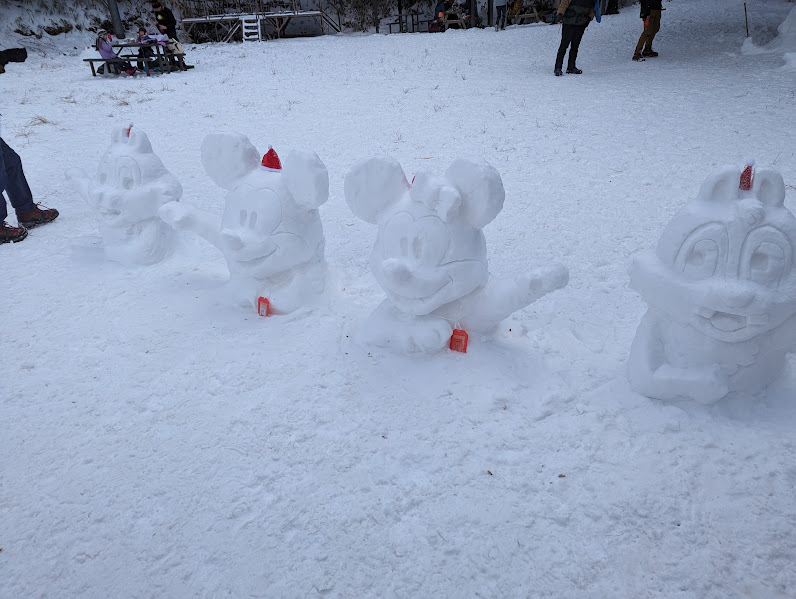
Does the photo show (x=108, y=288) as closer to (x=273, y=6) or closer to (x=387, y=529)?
(x=387, y=529)

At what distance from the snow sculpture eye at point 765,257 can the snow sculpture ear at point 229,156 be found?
7.03 feet

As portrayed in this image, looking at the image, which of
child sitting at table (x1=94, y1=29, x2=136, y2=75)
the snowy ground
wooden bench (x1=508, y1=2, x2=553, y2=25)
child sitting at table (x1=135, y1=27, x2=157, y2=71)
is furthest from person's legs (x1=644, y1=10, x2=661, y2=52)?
child sitting at table (x1=94, y1=29, x2=136, y2=75)

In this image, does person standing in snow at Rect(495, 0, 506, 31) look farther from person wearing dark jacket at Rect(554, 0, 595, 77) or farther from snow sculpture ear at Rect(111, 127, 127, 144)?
snow sculpture ear at Rect(111, 127, 127, 144)

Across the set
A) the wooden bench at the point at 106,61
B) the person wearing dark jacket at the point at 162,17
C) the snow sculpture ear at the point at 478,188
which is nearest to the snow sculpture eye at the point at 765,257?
the snow sculpture ear at the point at 478,188

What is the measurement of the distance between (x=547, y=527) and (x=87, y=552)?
1.44 metres

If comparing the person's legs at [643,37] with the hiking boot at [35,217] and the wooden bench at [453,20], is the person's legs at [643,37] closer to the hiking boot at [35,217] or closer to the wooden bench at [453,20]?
the wooden bench at [453,20]

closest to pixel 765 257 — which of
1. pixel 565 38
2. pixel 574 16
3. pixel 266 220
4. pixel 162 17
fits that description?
pixel 266 220

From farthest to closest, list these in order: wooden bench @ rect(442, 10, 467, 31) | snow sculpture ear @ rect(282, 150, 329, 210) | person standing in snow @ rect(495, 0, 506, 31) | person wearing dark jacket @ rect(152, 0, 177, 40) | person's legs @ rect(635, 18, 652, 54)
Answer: wooden bench @ rect(442, 10, 467, 31) < person standing in snow @ rect(495, 0, 506, 31) < person wearing dark jacket @ rect(152, 0, 177, 40) < person's legs @ rect(635, 18, 652, 54) < snow sculpture ear @ rect(282, 150, 329, 210)

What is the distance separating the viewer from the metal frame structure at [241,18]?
14.7 metres

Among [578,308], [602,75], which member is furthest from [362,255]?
[602,75]

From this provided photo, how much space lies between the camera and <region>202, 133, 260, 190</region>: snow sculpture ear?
2584 millimetres

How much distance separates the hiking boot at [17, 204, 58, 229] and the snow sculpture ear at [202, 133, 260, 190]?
2.36 m

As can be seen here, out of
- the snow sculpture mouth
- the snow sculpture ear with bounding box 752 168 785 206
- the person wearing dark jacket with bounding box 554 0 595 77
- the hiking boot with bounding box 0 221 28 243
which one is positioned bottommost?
the hiking boot with bounding box 0 221 28 243

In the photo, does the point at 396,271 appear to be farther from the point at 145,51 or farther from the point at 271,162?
the point at 145,51
